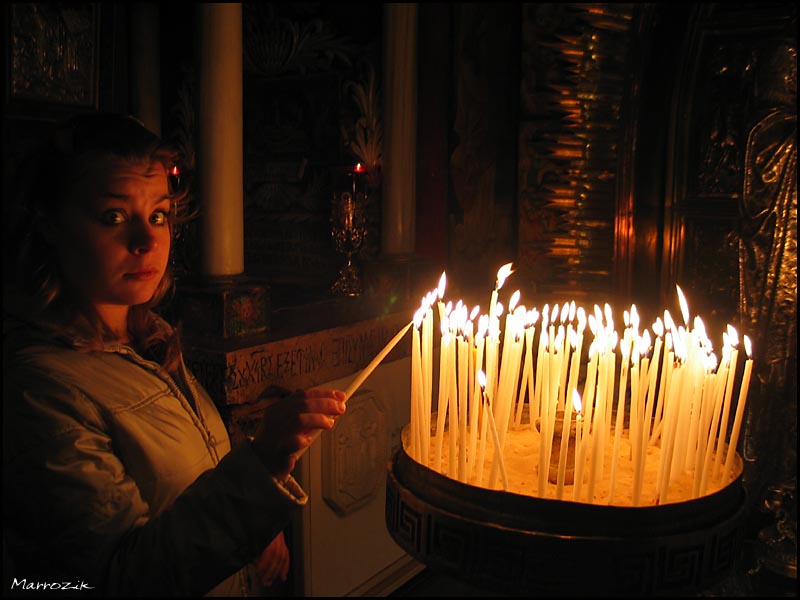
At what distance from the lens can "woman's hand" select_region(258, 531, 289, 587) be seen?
66.6 inches

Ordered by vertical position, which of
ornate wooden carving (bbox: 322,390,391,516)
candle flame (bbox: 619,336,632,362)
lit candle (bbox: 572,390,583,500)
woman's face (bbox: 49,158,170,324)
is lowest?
ornate wooden carving (bbox: 322,390,391,516)

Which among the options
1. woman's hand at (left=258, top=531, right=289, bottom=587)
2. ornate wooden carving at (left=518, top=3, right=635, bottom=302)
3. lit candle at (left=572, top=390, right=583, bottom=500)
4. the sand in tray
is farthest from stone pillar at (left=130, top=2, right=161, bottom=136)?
lit candle at (left=572, top=390, right=583, bottom=500)

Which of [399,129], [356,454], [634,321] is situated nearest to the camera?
[634,321]

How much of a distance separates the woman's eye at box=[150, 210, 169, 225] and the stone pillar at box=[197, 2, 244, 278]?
121 centimetres

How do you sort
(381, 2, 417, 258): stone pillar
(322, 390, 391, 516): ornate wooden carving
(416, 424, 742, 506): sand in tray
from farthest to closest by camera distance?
(381, 2, 417, 258): stone pillar < (322, 390, 391, 516): ornate wooden carving < (416, 424, 742, 506): sand in tray

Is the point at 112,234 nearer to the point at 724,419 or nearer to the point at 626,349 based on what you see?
the point at 626,349

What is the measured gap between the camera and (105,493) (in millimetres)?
1221

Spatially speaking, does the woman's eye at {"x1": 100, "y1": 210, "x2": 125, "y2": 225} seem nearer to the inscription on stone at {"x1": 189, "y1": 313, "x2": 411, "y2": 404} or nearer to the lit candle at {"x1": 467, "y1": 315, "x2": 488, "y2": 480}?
the lit candle at {"x1": 467, "y1": 315, "x2": 488, "y2": 480}

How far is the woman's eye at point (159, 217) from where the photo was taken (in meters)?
1.45

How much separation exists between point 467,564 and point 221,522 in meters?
0.41

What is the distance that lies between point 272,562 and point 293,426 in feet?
1.96

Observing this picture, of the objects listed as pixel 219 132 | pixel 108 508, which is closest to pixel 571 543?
pixel 108 508

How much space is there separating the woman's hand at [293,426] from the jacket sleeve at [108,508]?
3 cm

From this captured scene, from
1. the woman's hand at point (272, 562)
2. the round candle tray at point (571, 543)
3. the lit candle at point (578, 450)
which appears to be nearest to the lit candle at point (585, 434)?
the lit candle at point (578, 450)
